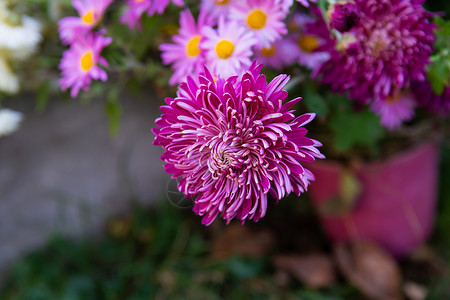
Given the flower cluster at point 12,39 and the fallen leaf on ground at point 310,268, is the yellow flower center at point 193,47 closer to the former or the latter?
the flower cluster at point 12,39

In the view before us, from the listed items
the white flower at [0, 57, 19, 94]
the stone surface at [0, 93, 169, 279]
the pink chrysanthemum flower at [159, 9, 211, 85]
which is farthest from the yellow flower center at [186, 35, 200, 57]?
the stone surface at [0, 93, 169, 279]

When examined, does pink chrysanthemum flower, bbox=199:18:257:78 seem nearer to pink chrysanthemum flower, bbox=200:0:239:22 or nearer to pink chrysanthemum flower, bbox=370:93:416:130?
pink chrysanthemum flower, bbox=200:0:239:22

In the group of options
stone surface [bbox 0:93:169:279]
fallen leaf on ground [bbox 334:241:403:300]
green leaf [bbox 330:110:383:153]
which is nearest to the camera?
green leaf [bbox 330:110:383:153]

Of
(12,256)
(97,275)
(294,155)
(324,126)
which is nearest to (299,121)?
(294,155)

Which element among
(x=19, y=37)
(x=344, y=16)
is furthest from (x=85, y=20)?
(x=344, y=16)

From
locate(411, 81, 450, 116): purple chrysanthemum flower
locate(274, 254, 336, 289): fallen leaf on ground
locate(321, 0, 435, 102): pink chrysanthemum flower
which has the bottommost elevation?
locate(274, 254, 336, 289): fallen leaf on ground

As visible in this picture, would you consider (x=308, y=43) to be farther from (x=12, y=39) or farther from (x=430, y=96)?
(x=12, y=39)

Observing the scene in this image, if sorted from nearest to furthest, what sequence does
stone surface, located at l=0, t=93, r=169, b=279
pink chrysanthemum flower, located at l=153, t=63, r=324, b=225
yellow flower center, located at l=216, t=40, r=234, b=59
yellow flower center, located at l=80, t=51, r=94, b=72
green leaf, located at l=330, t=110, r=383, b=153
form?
pink chrysanthemum flower, located at l=153, t=63, r=324, b=225 → yellow flower center, located at l=216, t=40, r=234, b=59 → yellow flower center, located at l=80, t=51, r=94, b=72 → green leaf, located at l=330, t=110, r=383, b=153 → stone surface, located at l=0, t=93, r=169, b=279

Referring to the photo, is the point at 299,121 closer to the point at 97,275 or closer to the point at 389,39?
the point at 389,39
